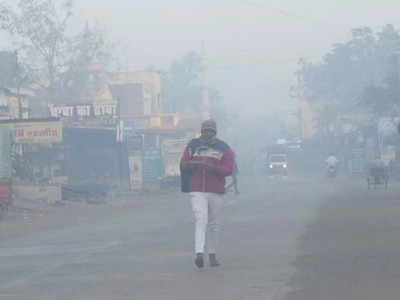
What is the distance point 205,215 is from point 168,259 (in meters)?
1.32

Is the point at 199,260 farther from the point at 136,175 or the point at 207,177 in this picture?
the point at 136,175

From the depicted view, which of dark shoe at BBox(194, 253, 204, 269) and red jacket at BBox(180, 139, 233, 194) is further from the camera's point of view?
red jacket at BBox(180, 139, 233, 194)

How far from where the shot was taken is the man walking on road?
11281 millimetres

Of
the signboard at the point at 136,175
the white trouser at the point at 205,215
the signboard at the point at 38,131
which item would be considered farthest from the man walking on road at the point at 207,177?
the signboard at the point at 136,175

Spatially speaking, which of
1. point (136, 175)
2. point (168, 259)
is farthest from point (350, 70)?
point (168, 259)

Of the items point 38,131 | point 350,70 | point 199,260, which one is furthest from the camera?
point 350,70

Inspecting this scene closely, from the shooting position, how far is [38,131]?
34.3 meters

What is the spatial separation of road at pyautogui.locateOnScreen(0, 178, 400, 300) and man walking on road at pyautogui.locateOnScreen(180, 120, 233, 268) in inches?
20.8

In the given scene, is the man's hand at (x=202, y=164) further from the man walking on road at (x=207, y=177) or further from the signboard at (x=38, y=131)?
the signboard at (x=38, y=131)

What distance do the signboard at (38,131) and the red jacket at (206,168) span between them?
76.6ft

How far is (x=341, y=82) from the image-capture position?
9056 centimetres

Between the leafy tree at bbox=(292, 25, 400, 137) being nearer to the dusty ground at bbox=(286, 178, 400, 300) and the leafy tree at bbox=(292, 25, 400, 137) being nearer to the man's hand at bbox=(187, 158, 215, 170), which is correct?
the dusty ground at bbox=(286, 178, 400, 300)

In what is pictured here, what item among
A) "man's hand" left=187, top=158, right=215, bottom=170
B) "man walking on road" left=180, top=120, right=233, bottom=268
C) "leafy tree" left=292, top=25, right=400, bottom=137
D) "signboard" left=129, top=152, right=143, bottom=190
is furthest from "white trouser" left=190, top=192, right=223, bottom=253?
"leafy tree" left=292, top=25, right=400, bottom=137

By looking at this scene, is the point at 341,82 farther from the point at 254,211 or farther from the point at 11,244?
the point at 11,244
